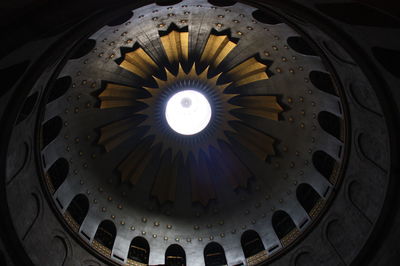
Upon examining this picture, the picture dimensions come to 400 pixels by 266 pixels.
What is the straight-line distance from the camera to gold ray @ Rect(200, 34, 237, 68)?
15773 mm

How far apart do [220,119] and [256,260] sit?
7.09 meters

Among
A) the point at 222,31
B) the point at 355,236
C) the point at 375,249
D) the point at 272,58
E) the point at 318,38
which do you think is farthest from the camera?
the point at 272,58

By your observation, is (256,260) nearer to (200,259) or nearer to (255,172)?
(200,259)

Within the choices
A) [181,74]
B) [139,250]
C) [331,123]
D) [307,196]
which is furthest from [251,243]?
[181,74]

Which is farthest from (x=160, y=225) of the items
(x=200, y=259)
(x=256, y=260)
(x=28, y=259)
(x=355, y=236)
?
(x=355, y=236)

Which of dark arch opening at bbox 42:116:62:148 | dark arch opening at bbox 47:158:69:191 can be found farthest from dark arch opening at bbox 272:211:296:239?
dark arch opening at bbox 42:116:62:148

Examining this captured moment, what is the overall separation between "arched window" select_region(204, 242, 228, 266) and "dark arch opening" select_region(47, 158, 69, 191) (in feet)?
24.3

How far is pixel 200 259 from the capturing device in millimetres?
17391

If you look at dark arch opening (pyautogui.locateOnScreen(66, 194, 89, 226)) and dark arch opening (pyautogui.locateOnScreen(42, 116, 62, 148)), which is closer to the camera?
dark arch opening (pyautogui.locateOnScreen(42, 116, 62, 148))

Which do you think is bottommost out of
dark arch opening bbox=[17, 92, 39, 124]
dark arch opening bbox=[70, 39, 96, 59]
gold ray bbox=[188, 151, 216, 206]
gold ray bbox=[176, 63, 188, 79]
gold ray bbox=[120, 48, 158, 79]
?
dark arch opening bbox=[17, 92, 39, 124]

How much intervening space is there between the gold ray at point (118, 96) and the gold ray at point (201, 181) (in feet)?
14.8

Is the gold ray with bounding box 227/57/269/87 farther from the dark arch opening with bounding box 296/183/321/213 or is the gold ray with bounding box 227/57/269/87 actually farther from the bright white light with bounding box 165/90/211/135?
the dark arch opening with bounding box 296/183/321/213

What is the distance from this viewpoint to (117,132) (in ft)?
60.1

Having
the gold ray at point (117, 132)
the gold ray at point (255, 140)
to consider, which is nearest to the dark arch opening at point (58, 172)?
the gold ray at point (117, 132)
